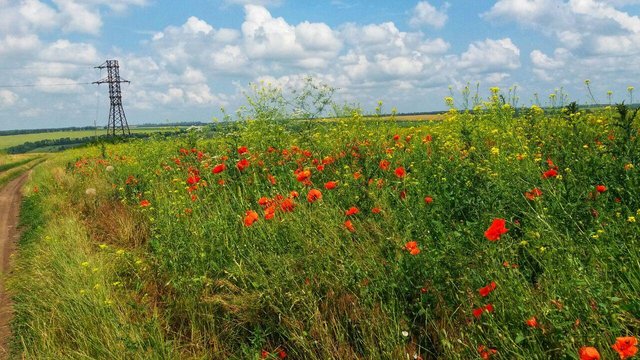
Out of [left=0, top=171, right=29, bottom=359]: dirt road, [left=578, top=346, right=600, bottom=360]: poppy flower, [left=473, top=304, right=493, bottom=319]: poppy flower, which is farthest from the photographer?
[left=0, top=171, right=29, bottom=359]: dirt road

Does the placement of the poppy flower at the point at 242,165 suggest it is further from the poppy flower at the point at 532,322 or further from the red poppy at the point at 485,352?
the poppy flower at the point at 532,322

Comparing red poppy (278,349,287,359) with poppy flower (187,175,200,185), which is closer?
red poppy (278,349,287,359)

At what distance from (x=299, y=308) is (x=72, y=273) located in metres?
2.85

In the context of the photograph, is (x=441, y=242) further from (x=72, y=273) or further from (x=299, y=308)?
(x=72, y=273)

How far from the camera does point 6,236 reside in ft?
34.8

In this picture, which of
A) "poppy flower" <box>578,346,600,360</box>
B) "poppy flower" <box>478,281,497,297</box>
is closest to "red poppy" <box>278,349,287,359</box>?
"poppy flower" <box>478,281,497,297</box>

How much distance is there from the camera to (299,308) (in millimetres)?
3754

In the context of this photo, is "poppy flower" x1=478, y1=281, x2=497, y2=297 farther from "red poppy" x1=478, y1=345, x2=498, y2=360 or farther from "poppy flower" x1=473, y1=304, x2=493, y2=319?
"red poppy" x1=478, y1=345, x2=498, y2=360

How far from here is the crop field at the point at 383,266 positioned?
2.65 m

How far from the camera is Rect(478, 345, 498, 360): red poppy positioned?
2477 millimetres

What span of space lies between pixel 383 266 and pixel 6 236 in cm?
1011

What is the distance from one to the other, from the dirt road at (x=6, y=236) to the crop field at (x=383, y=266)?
187mm

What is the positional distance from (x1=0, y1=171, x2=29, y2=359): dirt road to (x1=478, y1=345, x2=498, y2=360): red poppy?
429 centimetres

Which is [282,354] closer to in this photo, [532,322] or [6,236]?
[532,322]
